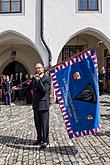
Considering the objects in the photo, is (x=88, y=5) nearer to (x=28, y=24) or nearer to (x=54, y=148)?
(x=28, y=24)

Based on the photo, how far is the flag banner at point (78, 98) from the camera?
4.93 metres

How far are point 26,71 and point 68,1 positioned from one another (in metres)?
7.73

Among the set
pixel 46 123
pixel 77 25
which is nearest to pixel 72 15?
pixel 77 25

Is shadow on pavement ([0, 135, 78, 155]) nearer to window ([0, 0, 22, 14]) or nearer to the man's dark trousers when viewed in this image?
the man's dark trousers

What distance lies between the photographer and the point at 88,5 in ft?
41.2

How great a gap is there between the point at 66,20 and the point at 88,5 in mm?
1470

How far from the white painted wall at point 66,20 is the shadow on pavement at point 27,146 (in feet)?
23.6

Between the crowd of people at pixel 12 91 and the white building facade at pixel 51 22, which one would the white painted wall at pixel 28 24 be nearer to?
the white building facade at pixel 51 22

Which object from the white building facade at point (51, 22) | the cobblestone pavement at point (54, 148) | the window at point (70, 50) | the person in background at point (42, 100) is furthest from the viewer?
the window at point (70, 50)

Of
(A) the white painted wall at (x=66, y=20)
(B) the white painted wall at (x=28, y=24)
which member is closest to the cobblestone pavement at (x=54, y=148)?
(B) the white painted wall at (x=28, y=24)

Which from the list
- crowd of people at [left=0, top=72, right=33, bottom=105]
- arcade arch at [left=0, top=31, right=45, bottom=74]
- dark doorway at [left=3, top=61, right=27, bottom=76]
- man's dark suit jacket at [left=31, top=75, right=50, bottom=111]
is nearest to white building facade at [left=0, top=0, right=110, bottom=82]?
crowd of people at [left=0, top=72, right=33, bottom=105]

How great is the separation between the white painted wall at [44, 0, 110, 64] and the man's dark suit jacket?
7345 millimetres

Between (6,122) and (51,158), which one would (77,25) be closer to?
(6,122)

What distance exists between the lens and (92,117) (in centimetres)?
495
